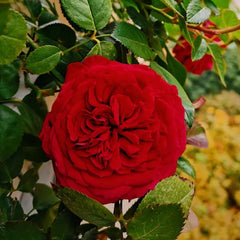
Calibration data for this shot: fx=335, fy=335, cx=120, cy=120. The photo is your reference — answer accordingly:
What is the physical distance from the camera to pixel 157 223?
234 millimetres

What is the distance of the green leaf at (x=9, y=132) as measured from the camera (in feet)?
0.80

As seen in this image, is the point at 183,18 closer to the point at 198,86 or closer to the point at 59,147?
the point at 59,147

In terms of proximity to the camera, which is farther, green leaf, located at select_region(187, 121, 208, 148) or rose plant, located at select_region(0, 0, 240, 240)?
green leaf, located at select_region(187, 121, 208, 148)

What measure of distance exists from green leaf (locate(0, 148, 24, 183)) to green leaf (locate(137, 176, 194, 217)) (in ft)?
0.37

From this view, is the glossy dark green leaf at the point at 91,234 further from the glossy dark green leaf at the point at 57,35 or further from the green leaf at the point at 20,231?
the glossy dark green leaf at the point at 57,35

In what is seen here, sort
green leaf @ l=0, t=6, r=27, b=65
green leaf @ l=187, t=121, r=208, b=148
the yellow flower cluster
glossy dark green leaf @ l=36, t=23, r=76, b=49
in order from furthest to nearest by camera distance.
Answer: the yellow flower cluster → green leaf @ l=187, t=121, r=208, b=148 → glossy dark green leaf @ l=36, t=23, r=76, b=49 → green leaf @ l=0, t=6, r=27, b=65

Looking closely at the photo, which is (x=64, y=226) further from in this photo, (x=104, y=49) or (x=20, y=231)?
(x=104, y=49)

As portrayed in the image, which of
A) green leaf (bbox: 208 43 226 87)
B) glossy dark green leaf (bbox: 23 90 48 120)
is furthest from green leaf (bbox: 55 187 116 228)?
green leaf (bbox: 208 43 226 87)

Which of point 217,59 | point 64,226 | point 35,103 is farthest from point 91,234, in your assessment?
point 217,59

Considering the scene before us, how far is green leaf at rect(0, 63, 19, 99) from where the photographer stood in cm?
27

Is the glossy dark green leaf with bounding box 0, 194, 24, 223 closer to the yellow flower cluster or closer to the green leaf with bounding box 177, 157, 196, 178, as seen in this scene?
the green leaf with bounding box 177, 157, 196, 178

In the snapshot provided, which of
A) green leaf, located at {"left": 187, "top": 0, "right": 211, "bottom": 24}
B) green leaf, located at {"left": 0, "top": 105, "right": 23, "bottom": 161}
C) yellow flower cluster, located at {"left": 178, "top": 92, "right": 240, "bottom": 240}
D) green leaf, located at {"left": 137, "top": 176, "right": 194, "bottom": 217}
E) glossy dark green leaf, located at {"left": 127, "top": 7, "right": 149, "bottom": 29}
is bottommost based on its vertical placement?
yellow flower cluster, located at {"left": 178, "top": 92, "right": 240, "bottom": 240}

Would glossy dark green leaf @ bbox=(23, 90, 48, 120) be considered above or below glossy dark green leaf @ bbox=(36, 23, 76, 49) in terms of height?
below

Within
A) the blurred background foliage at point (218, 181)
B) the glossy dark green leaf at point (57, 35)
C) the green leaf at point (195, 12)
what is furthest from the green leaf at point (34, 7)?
the blurred background foliage at point (218, 181)
